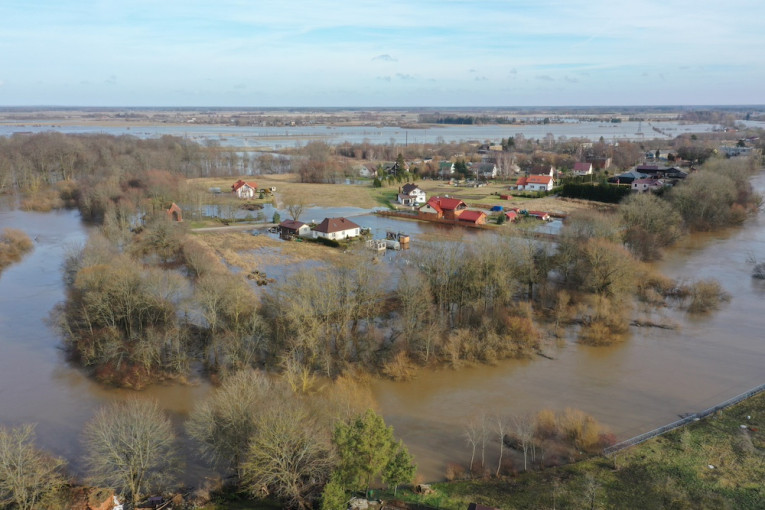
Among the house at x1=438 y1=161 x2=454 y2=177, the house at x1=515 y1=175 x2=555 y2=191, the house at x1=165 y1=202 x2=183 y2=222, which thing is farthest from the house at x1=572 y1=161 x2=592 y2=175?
the house at x1=165 y1=202 x2=183 y2=222

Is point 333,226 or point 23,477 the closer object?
point 23,477

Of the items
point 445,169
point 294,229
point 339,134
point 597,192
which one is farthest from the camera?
point 339,134

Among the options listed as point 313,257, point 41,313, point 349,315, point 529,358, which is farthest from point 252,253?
point 529,358

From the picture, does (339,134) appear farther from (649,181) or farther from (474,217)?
(474,217)

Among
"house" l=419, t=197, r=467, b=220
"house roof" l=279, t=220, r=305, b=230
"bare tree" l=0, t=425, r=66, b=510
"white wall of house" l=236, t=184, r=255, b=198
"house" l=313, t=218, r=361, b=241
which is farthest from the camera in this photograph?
"white wall of house" l=236, t=184, r=255, b=198

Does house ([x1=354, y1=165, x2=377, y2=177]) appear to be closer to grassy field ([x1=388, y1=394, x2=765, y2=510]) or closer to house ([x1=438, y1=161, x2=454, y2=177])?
house ([x1=438, y1=161, x2=454, y2=177])

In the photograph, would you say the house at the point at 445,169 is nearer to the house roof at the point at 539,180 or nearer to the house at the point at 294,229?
the house roof at the point at 539,180

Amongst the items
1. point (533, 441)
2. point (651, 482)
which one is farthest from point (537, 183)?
point (651, 482)

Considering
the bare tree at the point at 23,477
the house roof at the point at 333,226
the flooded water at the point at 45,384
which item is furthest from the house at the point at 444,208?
the bare tree at the point at 23,477
